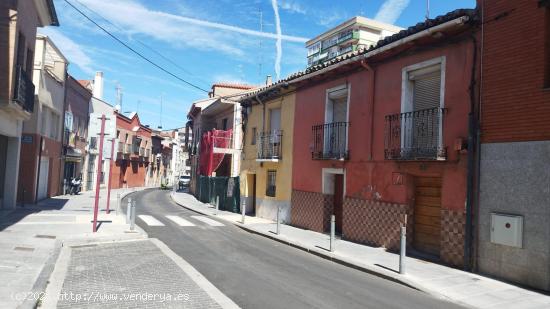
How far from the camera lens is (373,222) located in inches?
475

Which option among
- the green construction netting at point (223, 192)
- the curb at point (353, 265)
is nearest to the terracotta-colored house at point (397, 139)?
the curb at point (353, 265)

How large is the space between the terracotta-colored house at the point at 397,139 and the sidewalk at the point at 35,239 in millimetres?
6278

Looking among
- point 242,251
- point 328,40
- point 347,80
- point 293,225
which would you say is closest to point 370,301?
point 242,251

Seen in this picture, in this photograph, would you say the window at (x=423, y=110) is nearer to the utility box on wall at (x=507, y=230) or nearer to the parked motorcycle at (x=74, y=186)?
the utility box on wall at (x=507, y=230)

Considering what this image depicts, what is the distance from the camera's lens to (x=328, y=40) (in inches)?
2312

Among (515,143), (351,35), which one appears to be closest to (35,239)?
(515,143)

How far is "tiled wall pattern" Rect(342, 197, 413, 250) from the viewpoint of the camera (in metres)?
11.2

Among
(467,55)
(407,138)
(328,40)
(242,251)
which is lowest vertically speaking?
(242,251)

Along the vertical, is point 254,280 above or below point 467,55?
below

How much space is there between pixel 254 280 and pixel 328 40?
54.6m

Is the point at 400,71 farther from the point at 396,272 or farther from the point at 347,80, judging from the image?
the point at 396,272

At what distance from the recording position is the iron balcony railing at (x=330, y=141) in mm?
13602

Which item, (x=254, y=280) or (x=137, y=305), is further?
(x=254, y=280)

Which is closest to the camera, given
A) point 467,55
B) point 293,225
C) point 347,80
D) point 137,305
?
point 137,305
